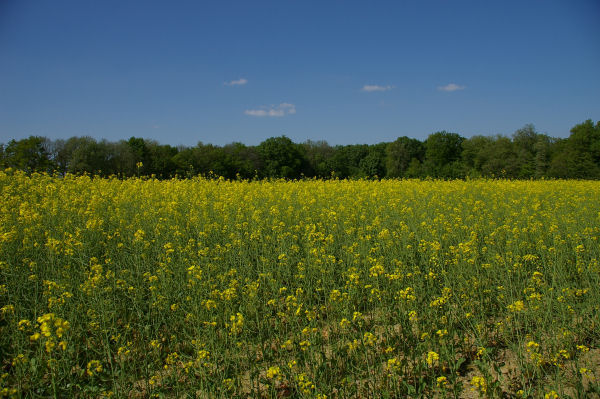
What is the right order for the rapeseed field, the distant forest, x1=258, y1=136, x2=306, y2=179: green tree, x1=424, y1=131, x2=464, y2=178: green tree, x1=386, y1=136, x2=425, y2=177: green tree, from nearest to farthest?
the rapeseed field
the distant forest
x1=258, y1=136, x2=306, y2=179: green tree
x1=386, y1=136, x2=425, y2=177: green tree
x1=424, y1=131, x2=464, y2=178: green tree

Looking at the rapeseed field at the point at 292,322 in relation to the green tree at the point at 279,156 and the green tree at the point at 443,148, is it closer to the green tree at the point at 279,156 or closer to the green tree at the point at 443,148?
the green tree at the point at 279,156

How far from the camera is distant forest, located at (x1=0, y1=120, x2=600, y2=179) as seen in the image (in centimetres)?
3009

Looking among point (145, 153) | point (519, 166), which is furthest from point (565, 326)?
point (519, 166)

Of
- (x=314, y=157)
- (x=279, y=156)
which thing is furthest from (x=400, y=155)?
(x=279, y=156)

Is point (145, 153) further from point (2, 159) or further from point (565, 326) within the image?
point (565, 326)

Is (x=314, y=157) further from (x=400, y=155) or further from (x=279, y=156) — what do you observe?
(x=400, y=155)

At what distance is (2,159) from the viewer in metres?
17.2

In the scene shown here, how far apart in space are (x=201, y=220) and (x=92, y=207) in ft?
7.56

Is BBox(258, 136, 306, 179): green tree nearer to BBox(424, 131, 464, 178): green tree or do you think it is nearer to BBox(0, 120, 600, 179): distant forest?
BBox(0, 120, 600, 179): distant forest

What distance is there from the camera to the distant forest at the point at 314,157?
30.1 m

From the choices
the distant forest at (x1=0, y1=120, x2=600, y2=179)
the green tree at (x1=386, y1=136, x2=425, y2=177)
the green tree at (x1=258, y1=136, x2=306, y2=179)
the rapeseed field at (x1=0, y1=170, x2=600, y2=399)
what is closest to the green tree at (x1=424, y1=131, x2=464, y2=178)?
the distant forest at (x1=0, y1=120, x2=600, y2=179)

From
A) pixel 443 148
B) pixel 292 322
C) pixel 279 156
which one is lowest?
pixel 292 322

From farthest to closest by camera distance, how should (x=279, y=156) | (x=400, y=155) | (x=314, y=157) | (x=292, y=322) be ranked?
(x=314, y=157) → (x=400, y=155) → (x=279, y=156) → (x=292, y=322)

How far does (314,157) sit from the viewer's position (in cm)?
7762
